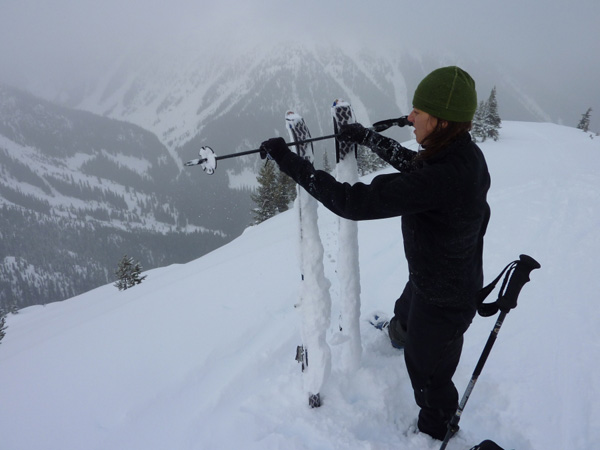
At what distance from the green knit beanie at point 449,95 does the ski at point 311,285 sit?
1.27 meters

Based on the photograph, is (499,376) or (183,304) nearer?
(499,376)

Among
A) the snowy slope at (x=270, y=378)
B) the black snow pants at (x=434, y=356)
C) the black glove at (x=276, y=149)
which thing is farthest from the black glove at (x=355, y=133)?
the snowy slope at (x=270, y=378)

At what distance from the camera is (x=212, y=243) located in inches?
5832

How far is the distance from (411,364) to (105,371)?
12.4 feet

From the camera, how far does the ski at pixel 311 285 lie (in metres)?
2.93

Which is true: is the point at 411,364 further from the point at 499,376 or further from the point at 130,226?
the point at 130,226

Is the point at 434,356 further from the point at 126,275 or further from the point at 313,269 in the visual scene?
the point at 126,275

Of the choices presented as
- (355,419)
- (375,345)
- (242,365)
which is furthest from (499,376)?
(242,365)

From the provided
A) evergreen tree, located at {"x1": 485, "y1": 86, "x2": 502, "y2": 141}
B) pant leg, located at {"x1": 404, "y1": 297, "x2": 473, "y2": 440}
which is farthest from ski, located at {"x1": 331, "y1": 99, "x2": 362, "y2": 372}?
evergreen tree, located at {"x1": 485, "y1": 86, "x2": 502, "y2": 141}

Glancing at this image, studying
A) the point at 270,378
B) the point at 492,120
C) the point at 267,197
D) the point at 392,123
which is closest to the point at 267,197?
the point at 267,197

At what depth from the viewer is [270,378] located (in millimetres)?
3355

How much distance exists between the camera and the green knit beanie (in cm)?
179

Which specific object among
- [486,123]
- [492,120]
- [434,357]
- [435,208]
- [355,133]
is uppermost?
[492,120]

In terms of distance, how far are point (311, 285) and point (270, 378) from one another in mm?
1209
